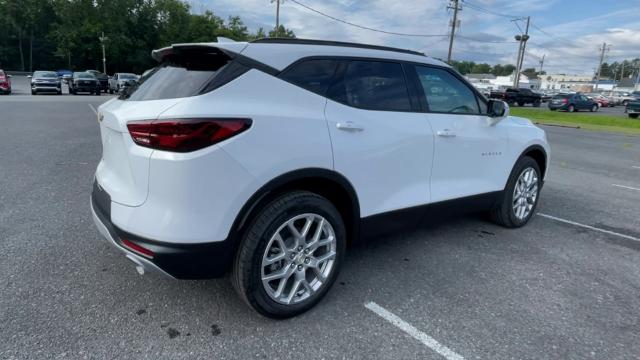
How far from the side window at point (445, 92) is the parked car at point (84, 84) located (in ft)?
102

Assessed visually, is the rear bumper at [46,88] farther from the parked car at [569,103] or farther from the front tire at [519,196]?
the parked car at [569,103]

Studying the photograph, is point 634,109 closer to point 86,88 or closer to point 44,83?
point 86,88

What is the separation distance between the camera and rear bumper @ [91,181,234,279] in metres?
2.29

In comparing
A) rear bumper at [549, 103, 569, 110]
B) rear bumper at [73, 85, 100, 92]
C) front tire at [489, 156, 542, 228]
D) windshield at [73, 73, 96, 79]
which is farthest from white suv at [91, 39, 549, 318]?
rear bumper at [549, 103, 569, 110]

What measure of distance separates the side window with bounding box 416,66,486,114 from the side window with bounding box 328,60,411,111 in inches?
11.1

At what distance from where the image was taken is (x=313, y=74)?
2.79 meters

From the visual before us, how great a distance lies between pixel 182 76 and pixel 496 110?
298cm

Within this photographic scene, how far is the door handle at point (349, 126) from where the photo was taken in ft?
9.16

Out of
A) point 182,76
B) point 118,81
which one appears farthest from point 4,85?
point 182,76

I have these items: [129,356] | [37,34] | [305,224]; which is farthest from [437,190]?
[37,34]

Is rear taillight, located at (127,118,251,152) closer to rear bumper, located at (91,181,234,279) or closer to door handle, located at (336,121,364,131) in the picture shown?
rear bumper, located at (91,181,234,279)

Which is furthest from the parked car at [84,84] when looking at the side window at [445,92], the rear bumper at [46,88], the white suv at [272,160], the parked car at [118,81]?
the side window at [445,92]

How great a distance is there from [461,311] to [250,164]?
1.84 meters

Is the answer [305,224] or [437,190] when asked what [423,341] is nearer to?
[305,224]
